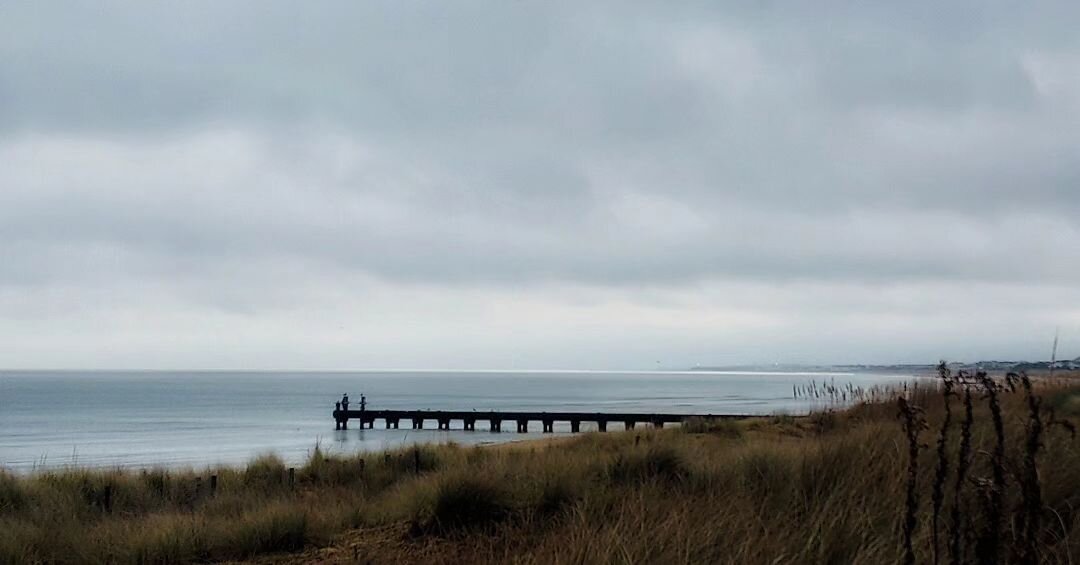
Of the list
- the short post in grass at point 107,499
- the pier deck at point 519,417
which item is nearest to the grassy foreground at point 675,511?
the short post in grass at point 107,499

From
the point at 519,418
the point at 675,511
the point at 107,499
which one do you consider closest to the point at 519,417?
the point at 519,418

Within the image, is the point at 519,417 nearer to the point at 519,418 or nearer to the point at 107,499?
the point at 519,418

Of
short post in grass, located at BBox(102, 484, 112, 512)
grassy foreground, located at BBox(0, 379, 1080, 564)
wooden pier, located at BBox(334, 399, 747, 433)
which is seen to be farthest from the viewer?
wooden pier, located at BBox(334, 399, 747, 433)

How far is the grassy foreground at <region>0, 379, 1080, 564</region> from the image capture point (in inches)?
157

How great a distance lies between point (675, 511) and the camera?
493cm

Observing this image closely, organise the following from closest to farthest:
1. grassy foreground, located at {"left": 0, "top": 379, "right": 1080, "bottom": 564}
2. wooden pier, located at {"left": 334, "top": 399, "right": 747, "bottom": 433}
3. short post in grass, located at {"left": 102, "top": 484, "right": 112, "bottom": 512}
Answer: grassy foreground, located at {"left": 0, "top": 379, "right": 1080, "bottom": 564} → short post in grass, located at {"left": 102, "top": 484, "right": 112, "bottom": 512} → wooden pier, located at {"left": 334, "top": 399, "right": 747, "bottom": 433}

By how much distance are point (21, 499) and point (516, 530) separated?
23.0ft

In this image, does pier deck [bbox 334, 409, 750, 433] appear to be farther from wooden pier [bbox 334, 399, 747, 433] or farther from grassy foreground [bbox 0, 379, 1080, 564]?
grassy foreground [bbox 0, 379, 1080, 564]

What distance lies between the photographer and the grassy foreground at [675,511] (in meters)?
3.99

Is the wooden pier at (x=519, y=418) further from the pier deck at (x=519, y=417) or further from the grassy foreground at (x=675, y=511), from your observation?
the grassy foreground at (x=675, y=511)

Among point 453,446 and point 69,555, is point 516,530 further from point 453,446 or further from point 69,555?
point 453,446

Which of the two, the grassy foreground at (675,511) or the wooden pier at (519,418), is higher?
the grassy foreground at (675,511)

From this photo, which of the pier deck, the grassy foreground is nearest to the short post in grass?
the grassy foreground

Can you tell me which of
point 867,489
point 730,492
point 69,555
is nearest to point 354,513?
point 69,555
